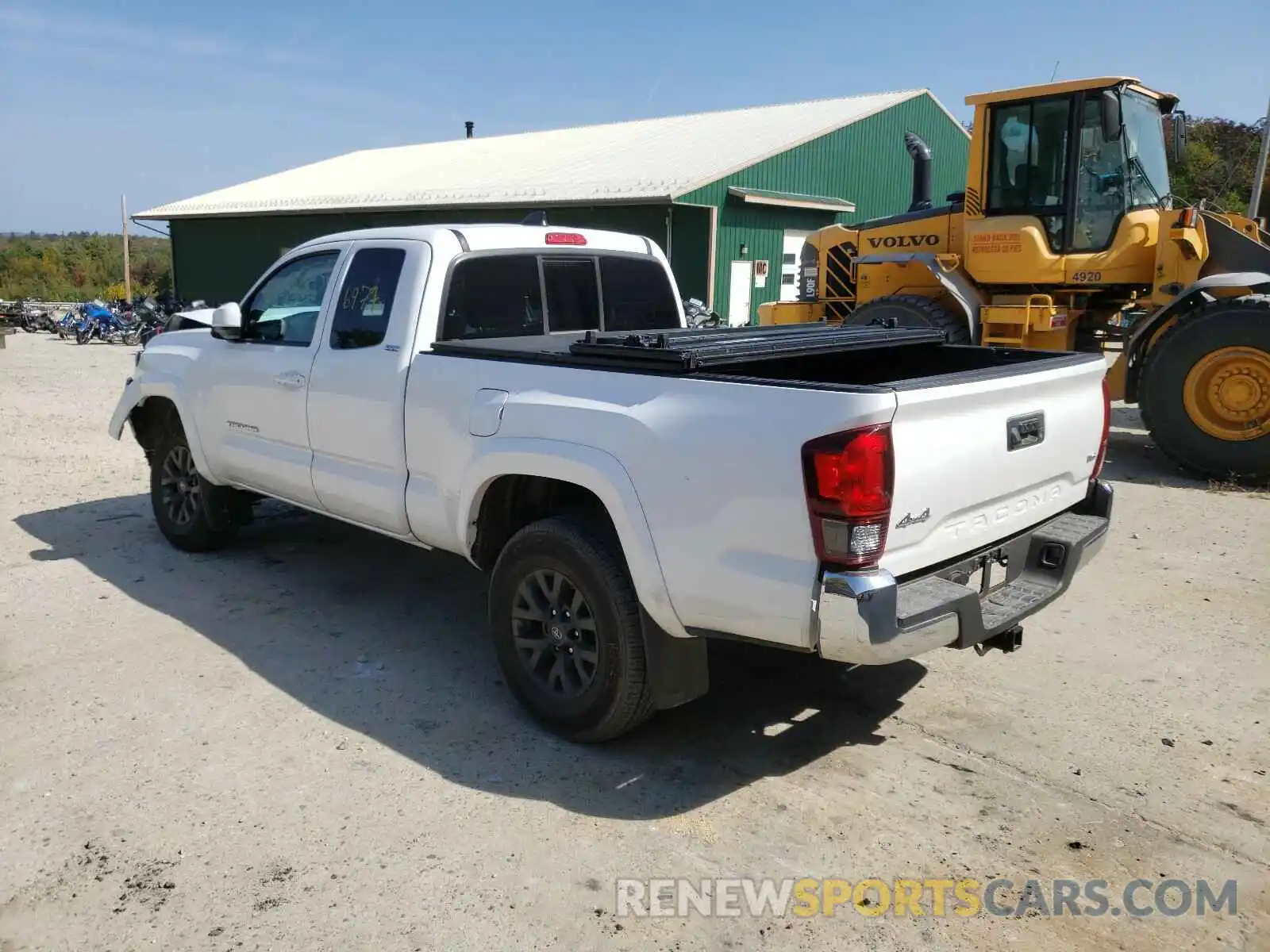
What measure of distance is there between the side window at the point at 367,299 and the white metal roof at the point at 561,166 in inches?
537

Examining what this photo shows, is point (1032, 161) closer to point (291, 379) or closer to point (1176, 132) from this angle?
point (1176, 132)

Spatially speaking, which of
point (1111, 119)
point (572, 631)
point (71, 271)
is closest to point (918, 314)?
point (1111, 119)

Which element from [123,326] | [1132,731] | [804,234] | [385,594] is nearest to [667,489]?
[1132,731]

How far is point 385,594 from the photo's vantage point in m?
5.98

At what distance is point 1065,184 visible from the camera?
949 cm

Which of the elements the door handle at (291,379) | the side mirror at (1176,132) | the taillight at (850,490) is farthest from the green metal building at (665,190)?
the taillight at (850,490)

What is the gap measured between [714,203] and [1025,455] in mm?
16273

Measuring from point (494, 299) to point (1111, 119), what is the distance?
6.34 meters

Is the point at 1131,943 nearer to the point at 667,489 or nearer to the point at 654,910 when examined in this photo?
the point at 654,910

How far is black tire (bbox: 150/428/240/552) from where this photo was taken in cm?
642

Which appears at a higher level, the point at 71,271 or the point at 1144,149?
the point at 71,271

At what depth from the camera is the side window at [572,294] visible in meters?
5.34

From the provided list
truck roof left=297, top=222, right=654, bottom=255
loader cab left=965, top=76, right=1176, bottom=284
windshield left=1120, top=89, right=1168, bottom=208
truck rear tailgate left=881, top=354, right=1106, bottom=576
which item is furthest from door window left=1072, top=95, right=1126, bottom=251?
truck rear tailgate left=881, top=354, right=1106, bottom=576

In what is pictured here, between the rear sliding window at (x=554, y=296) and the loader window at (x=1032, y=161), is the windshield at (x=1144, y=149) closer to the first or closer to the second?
the loader window at (x=1032, y=161)
